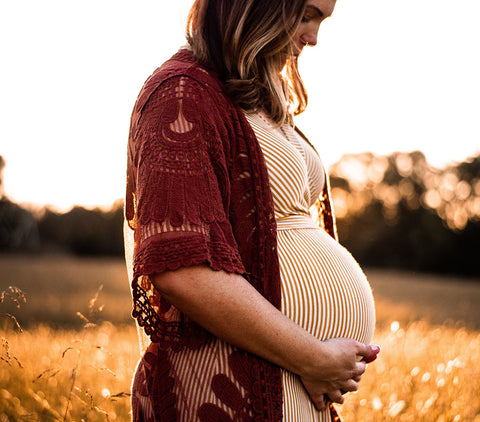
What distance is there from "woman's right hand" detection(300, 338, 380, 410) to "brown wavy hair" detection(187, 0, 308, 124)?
74 cm

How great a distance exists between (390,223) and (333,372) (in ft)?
142

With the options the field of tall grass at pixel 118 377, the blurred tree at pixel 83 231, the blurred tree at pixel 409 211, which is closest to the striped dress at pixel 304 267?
the field of tall grass at pixel 118 377

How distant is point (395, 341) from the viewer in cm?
500

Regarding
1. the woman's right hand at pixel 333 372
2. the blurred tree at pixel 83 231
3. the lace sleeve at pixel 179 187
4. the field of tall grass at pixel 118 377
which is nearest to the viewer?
the lace sleeve at pixel 179 187

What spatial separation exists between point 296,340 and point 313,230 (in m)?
0.52

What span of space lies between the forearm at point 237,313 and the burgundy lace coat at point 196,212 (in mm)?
37

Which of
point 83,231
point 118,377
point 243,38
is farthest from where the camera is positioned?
point 83,231

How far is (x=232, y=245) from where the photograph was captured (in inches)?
52.2

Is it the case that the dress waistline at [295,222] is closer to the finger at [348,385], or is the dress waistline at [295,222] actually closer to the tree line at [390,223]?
the finger at [348,385]

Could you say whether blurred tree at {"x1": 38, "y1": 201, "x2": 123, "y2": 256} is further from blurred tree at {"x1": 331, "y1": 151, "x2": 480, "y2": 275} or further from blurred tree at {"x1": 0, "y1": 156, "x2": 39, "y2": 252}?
blurred tree at {"x1": 331, "y1": 151, "x2": 480, "y2": 275}

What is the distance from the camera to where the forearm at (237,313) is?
1234mm

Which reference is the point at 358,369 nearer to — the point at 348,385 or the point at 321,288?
the point at 348,385

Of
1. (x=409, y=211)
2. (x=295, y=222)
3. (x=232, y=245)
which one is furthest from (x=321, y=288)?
(x=409, y=211)

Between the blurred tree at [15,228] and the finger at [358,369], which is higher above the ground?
the finger at [358,369]
